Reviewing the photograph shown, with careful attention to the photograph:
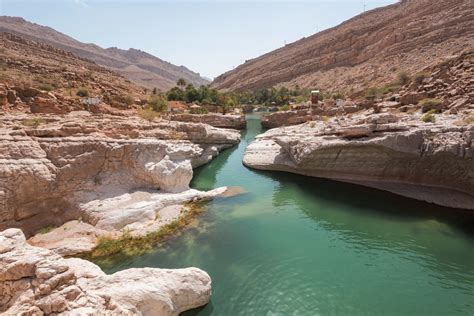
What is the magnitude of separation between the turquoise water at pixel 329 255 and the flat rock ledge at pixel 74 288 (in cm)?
103

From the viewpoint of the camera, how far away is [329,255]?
9.28 metres

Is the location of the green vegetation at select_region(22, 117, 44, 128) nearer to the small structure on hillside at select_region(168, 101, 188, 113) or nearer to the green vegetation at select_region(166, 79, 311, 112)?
the small structure on hillside at select_region(168, 101, 188, 113)

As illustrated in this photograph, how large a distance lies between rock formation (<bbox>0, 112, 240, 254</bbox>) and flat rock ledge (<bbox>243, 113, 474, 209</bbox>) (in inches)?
258

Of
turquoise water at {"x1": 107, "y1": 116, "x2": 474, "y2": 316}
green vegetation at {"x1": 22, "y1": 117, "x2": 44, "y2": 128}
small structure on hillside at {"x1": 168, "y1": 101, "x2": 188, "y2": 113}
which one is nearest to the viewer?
turquoise water at {"x1": 107, "y1": 116, "x2": 474, "y2": 316}

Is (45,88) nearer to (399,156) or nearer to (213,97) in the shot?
(399,156)

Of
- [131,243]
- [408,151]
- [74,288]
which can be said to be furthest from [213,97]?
[74,288]

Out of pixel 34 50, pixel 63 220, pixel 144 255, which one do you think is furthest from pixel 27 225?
pixel 34 50

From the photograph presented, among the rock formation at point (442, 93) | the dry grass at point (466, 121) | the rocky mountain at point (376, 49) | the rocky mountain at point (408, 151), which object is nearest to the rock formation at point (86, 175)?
the rocky mountain at point (408, 151)

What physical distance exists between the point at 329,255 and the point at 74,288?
7.44 m

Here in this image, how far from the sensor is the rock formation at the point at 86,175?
10.6m

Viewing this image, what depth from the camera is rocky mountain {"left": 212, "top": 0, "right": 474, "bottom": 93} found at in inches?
2002

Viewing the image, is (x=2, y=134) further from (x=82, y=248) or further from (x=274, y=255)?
(x=274, y=255)

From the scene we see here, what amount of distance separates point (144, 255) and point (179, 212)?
10.5ft

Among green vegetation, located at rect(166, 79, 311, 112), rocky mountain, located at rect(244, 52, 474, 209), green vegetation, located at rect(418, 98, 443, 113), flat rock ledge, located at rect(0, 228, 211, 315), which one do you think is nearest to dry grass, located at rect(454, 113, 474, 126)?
rocky mountain, located at rect(244, 52, 474, 209)
